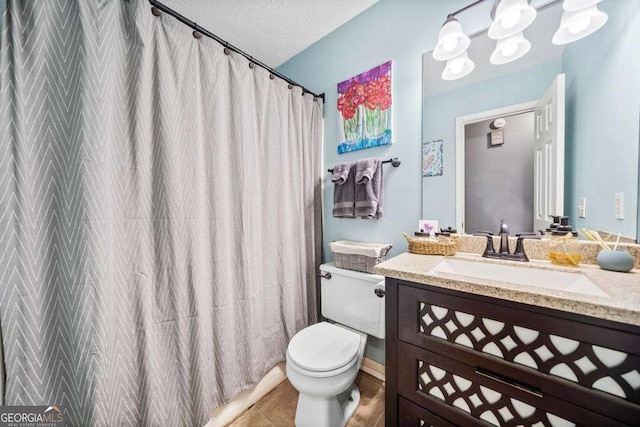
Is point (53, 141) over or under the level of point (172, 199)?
over

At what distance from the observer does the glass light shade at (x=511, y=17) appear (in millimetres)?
928

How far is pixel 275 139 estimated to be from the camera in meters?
1.53

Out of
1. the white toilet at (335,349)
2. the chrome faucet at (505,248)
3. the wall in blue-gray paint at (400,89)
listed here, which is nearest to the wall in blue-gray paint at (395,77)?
the wall in blue-gray paint at (400,89)

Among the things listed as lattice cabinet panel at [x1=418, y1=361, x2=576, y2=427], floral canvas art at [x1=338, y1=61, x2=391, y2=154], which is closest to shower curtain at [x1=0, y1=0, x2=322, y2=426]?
floral canvas art at [x1=338, y1=61, x2=391, y2=154]

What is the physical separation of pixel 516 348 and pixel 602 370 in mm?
161

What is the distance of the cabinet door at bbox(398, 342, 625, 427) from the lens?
0.60 m

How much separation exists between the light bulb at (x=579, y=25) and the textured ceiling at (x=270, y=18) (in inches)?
43.6

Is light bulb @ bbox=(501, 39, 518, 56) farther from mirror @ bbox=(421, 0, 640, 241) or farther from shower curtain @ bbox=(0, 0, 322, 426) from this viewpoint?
shower curtain @ bbox=(0, 0, 322, 426)

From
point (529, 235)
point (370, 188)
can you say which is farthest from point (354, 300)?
point (529, 235)

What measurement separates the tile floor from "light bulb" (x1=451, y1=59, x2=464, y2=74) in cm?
196

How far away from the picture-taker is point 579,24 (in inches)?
35.6

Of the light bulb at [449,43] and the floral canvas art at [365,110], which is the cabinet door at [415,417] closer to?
the floral canvas art at [365,110]

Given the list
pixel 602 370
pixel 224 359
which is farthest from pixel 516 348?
pixel 224 359

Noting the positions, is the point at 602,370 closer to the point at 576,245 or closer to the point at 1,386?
the point at 576,245
